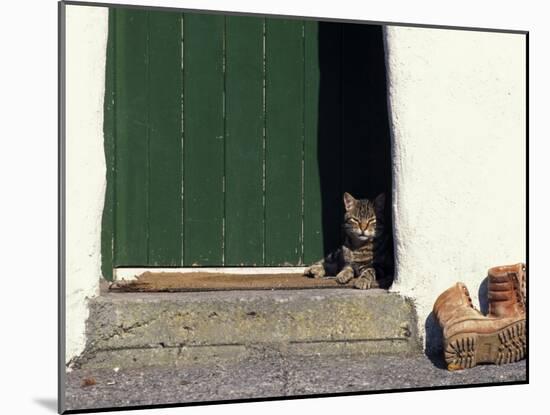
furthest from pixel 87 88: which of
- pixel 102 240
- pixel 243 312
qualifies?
pixel 243 312

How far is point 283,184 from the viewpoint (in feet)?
21.0

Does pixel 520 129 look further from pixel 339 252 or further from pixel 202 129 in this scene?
pixel 202 129

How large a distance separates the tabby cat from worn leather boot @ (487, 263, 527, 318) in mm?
595

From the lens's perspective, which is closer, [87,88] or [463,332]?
[87,88]

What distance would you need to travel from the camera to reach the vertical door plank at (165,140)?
20.3 feet

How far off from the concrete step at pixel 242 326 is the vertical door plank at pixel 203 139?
1.62ft

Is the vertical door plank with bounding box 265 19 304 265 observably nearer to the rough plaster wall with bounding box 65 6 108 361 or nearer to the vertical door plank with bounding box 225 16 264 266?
the vertical door plank with bounding box 225 16 264 266

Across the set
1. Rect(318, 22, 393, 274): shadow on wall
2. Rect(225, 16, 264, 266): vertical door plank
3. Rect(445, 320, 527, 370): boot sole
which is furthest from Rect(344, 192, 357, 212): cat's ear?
Rect(445, 320, 527, 370): boot sole

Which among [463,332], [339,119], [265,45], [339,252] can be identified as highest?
[265,45]

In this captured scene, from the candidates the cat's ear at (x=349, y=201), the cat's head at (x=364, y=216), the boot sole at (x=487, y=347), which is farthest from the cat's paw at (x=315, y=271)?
the boot sole at (x=487, y=347)

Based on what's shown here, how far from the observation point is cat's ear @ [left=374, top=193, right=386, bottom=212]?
6395 mm

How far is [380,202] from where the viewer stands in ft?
21.0

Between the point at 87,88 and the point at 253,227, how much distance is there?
145 centimetres

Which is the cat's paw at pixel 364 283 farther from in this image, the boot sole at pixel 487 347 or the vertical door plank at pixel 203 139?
the vertical door plank at pixel 203 139
